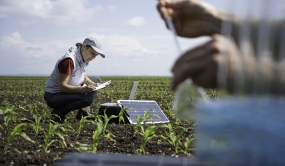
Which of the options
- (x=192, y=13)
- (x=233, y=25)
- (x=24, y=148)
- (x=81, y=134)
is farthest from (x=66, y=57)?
(x=233, y=25)

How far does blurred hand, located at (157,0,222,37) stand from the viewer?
4.35 ft

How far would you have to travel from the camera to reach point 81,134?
401 cm

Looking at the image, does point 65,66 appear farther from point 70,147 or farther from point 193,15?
point 193,15

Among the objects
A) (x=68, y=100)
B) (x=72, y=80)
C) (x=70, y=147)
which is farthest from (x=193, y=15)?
(x=68, y=100)

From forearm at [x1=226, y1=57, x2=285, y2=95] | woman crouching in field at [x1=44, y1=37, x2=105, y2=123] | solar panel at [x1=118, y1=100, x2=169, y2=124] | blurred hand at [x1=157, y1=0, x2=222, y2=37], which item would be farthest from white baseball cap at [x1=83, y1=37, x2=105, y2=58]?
forearm at [x1=226, y1=57, x2=285, y2=95]

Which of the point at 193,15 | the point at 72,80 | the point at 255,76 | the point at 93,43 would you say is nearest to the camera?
the point at 255,76

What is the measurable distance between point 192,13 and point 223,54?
56 cm

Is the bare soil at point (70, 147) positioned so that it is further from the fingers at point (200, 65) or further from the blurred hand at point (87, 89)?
the fingers at point (200, 65)

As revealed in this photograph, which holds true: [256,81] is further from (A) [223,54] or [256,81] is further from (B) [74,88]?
(B) [74,88]

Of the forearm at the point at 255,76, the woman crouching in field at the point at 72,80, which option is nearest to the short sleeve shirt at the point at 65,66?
the woman crouching in field at the point at 72,80

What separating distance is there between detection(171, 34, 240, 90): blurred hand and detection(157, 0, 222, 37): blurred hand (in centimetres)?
42

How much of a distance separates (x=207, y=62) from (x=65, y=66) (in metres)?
3.96

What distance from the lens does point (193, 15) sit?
1.35 metres

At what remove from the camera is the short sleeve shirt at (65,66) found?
4645 millimetres
